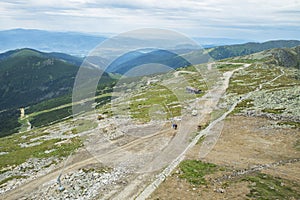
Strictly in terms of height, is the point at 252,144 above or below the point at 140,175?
above

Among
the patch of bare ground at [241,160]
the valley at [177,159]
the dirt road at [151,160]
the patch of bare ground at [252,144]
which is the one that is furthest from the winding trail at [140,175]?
the patch of bare ground at [252,144]

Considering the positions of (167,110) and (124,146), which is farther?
(167,110)

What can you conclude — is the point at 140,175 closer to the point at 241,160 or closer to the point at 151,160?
the point at 151,160

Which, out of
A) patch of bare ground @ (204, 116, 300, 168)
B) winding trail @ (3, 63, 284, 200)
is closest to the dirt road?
winding trail @ (3, 63, 284, 200)

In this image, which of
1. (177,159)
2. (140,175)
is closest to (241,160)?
(177,159)

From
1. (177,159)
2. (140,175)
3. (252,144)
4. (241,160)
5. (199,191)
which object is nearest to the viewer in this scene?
(199,191)

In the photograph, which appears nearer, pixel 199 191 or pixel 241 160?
pixel 199 191

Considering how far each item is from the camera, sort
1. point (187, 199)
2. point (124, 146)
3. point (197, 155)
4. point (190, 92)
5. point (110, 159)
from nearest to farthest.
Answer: point (187, 199)
point (197, 155)
point (110, 159)
point (124, 146)
point (190, 92)

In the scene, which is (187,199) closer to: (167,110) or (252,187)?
(252,187)

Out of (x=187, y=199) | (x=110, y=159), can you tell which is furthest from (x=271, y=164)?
(x=110, y=159)
